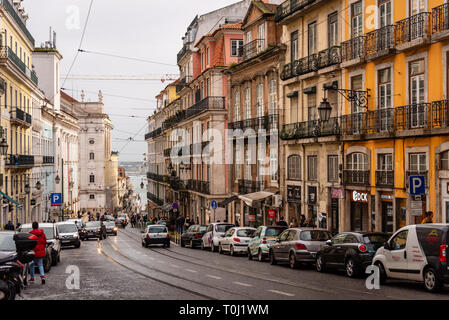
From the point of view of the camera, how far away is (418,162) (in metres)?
24.9

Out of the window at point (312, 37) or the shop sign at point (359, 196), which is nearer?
the shop sign at point (359, 196)

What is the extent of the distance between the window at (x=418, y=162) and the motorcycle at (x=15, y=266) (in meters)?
14.2

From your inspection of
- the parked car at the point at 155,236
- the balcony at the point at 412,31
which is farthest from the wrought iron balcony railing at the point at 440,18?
the parked car at the point at 155,236

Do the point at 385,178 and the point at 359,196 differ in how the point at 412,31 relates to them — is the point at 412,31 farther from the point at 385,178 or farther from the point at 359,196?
the point at 359,196

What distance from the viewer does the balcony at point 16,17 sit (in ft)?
152

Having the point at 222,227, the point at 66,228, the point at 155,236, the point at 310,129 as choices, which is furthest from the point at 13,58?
the point at 310,129

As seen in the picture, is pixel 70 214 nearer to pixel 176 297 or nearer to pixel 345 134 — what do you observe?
pixel 345 134

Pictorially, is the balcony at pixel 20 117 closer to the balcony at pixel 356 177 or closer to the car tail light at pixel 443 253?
the balcony at pixel 356 177

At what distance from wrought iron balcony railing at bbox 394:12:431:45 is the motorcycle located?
14.8 metres

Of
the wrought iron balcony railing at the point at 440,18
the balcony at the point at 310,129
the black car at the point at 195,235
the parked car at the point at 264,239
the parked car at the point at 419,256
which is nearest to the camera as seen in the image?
the parked car at the point at 419,256

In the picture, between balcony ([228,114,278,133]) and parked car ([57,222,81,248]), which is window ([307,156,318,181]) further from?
parked car ([57,222,81,248])

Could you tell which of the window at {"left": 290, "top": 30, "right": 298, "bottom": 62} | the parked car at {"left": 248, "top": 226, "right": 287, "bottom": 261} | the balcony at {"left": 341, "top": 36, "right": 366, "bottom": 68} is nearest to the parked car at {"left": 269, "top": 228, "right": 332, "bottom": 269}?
the parked car at {"left": 248, "top": 226, "right": 287, "bottom": 261}

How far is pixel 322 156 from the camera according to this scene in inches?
1296

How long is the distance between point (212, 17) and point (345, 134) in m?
32.3
